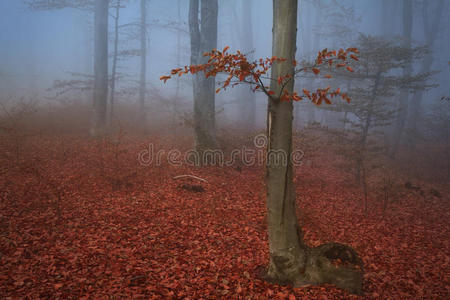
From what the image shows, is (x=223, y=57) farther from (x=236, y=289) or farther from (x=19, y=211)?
(x=19, y=211)

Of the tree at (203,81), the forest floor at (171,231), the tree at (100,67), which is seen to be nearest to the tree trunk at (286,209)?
the forest floor at (171,231)

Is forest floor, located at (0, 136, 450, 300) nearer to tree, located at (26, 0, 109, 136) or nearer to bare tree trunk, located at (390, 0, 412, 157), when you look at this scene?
tree, located at (26, 0, 109, 136)

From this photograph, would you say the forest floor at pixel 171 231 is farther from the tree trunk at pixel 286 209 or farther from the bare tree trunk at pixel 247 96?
the bare tree trunk at pixel 247 96

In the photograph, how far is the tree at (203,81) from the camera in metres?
10.0

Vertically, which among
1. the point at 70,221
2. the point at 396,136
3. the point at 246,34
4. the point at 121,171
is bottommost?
the point at 70,221

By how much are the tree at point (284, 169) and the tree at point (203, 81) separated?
6307 millimetres

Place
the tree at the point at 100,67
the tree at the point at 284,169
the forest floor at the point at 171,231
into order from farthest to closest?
the tree at the point at 100,67 → the forest floor at the point at 171,231 → the tree at the point at 284,169

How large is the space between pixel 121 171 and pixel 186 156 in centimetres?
271

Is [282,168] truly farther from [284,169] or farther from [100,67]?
[100,67]

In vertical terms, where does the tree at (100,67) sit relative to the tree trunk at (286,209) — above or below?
above

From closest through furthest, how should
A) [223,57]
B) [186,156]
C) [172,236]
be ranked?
[223,57]
[172,236]
[186,156]

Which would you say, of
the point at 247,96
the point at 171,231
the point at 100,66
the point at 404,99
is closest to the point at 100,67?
the point at 100,66

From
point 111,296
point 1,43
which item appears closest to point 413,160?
point 111,296

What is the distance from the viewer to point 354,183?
10.3m
